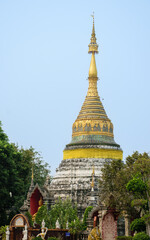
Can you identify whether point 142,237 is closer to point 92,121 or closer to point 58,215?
point 58,215

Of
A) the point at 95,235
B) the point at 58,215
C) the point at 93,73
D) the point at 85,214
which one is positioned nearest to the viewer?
the point at 95,235

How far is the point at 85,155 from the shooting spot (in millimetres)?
51938

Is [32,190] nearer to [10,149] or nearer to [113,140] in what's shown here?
[10,149]

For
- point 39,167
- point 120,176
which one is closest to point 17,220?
point 120,176

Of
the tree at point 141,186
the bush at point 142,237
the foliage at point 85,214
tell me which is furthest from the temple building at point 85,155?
the bush at point 142,237

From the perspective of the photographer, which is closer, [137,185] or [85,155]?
[137,185]

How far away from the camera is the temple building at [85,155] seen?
161ft

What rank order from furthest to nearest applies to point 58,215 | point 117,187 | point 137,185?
point 58,215 → point 117,187 → point 137,185

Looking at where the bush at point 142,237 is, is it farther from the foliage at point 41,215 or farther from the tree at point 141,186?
the foliage at point 41,215

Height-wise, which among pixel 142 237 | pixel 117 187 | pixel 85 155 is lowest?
pixel 142 237

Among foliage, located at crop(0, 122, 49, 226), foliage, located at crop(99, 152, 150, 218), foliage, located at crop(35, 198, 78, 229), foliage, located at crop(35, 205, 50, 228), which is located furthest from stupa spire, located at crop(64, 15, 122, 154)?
foliage, located at crop(99, 152, 150, 218)

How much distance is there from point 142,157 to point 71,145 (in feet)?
52.5

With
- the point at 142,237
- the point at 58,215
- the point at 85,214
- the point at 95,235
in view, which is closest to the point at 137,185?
the point at 142,237

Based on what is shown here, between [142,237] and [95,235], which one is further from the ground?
[95,235]
